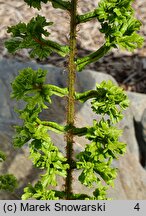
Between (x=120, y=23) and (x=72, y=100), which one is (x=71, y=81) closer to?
(x=72, y=100)

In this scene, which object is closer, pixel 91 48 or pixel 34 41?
pixel 34 41

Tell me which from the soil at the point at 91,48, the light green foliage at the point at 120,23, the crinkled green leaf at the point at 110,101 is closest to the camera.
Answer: the light green foliage at the point at 120,23

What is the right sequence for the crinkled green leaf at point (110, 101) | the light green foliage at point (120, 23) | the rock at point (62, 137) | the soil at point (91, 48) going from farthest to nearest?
the soil at point (91, 48) < the rock at point (62, 137) < the crinkled green leaf at point (110, 101) < the light green foliage at point (120, 23)

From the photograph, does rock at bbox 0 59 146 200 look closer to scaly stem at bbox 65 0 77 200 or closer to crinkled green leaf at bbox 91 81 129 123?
scaly stem at bbox 65 0 77 200

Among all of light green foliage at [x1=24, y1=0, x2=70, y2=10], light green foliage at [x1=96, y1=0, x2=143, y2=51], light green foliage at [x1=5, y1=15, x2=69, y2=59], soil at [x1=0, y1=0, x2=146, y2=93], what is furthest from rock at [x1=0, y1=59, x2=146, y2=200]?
light green foliage at [x1=96, y1=0, x2=143, y2=51]

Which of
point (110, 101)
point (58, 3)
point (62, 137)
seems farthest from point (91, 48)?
point (110, 101)

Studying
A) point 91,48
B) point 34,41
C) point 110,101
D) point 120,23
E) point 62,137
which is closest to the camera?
point 120,23

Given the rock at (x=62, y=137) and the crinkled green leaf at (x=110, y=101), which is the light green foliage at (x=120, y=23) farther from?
the rock at (x=62, y=137)

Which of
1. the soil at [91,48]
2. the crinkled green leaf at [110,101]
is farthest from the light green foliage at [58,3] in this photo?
the soil at [91,48]

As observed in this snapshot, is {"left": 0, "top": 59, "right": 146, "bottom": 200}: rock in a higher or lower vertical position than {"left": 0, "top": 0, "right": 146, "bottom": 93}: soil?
lower
